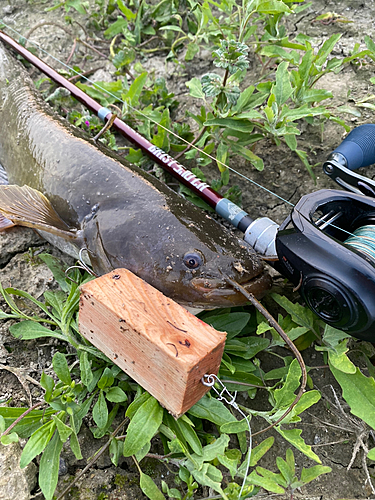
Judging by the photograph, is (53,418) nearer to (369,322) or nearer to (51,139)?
(369,322)

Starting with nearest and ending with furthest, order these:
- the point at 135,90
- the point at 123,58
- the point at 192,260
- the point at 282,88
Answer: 1. the point at 192,260
2. the point at 282,88
3. the point at 135,90
4. the point at 123,58

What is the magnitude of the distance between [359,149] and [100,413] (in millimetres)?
2096

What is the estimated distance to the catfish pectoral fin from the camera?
232 centimetres

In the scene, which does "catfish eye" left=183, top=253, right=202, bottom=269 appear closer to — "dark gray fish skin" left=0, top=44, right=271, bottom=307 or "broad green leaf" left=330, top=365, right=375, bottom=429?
"dark gray fish skin" left=0, top=44, right=271, bottom=307

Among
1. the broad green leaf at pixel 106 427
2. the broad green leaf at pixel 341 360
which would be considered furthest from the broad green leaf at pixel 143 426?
the broad green leaf at pixel 341 360

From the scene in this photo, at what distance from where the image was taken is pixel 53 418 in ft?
5.64

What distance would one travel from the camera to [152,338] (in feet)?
5.23

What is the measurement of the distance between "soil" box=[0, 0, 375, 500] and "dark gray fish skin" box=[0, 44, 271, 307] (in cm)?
45

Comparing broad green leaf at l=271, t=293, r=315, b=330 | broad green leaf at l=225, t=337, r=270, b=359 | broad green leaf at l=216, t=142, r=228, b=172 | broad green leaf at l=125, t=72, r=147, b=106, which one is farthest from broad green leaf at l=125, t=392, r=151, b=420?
broad green leaf at l=125, t=72, r=147, b=106

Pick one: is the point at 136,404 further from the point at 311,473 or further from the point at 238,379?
the point at 311,473

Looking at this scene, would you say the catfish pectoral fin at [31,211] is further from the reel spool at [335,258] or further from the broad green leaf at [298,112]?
the broad green leaf at [298,112]

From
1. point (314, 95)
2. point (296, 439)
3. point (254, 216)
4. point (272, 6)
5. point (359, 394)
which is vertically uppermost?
point (272, 6)

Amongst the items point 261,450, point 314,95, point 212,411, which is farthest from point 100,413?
point 314,95

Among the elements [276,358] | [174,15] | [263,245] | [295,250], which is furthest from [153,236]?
[174,15]
